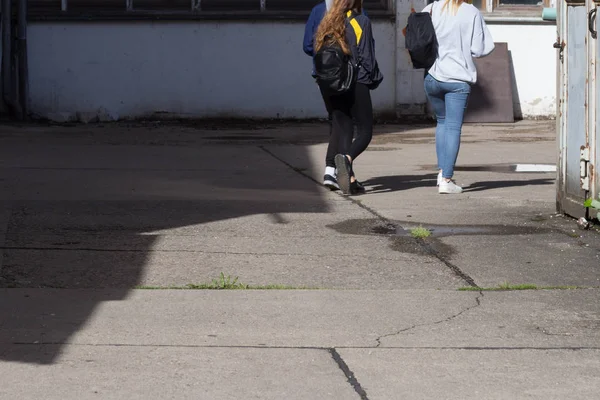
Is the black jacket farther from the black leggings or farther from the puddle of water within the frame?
the puddle of water

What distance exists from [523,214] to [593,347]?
397cm

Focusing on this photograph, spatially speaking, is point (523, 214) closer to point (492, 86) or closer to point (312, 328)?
point (312, 328)

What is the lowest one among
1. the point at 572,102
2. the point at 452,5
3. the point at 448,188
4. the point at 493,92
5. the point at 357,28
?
the point at 448,188

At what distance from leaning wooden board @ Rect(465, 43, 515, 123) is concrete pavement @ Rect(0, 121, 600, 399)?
749 centimetres

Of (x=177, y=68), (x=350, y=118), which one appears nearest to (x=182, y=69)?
(x=177, y=68)

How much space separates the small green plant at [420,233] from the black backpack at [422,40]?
7.75ft

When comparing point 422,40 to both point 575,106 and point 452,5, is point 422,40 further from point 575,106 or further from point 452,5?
point 575,106

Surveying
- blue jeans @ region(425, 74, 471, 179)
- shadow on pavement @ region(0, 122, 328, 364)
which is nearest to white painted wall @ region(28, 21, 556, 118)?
shadow on pavement @ region(0, 122, 328, 364)

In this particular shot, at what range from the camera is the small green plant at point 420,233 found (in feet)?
25.7

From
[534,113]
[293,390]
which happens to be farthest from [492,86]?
[293,390]

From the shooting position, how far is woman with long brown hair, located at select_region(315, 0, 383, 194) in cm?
989

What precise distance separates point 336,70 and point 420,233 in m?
2.37

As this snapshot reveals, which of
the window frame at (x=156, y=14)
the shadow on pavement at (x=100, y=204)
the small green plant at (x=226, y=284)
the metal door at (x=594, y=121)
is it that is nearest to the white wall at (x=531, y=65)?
the window frame at (x=156, y=14)

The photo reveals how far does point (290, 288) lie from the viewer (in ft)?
20.2
